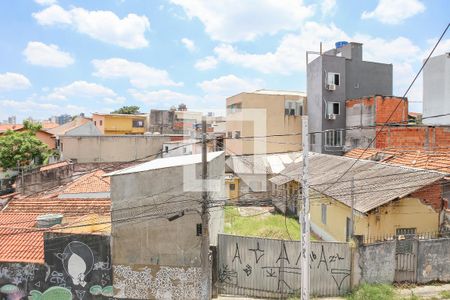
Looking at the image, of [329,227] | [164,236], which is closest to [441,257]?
[329,227]

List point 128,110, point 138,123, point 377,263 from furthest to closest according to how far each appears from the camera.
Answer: point 128,110 < point 138,123 < point 377,263

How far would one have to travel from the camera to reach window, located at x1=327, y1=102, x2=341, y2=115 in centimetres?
3206

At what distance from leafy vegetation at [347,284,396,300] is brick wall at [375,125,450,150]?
1460cm

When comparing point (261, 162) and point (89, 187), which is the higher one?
point (261, 162)

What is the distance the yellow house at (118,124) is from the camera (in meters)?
49.7

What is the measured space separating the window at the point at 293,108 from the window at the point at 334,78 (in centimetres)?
390

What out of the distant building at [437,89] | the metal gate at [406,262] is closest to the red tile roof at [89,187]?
the metal gate at [406,262]

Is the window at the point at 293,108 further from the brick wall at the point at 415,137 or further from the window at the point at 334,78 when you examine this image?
the brick wall at the point at 415,137

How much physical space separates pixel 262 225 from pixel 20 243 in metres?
12.3

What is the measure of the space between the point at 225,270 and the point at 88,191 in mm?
13917

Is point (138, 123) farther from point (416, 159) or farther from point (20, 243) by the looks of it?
point (416, 159)

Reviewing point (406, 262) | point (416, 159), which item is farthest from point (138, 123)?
point (406, 262)

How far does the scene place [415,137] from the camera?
24484mm

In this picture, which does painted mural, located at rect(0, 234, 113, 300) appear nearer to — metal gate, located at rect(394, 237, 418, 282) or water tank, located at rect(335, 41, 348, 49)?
metal gate, located at rect(394, 237, 418, 282)
